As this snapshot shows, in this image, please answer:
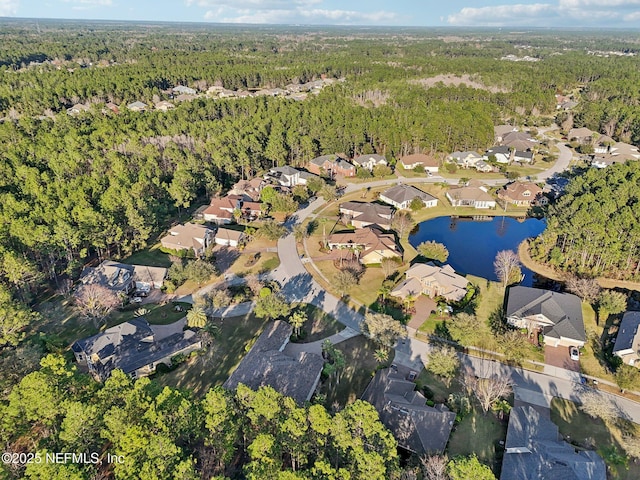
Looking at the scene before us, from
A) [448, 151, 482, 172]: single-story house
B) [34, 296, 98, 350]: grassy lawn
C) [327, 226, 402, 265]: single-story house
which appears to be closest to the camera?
[34, 296, 98, 350]: grassy lawn

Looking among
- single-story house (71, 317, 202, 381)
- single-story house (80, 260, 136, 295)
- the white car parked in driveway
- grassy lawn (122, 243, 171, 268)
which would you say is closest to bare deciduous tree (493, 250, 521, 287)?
the white car parked in driveway

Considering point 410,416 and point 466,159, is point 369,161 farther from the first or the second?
point 410,416

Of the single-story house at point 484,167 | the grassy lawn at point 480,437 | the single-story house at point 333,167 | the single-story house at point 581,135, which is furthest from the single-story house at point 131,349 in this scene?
the single-story house at point 581,135

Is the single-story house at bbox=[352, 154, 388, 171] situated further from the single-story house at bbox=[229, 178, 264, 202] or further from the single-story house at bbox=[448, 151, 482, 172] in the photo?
the single-story house at bbox=[229, 178, 264, 202]

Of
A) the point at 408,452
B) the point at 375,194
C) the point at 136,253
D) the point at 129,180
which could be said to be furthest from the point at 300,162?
the point at 408,452

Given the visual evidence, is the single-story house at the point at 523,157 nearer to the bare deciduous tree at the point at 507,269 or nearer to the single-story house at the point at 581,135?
the single-story house at the point at 581,135
